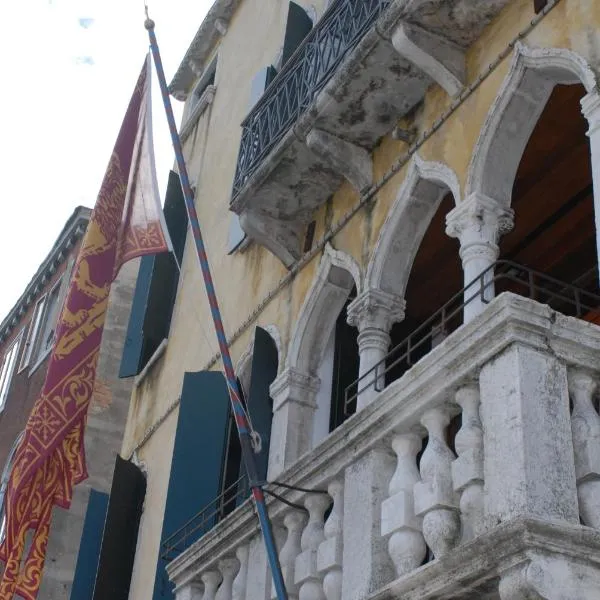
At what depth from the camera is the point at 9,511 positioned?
8.18 m

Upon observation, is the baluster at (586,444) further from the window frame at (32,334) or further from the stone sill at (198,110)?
the window frame at (32,334)

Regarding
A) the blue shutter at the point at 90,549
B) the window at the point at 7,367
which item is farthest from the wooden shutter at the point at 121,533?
the window at the point at 7,367

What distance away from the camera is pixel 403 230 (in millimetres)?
7477

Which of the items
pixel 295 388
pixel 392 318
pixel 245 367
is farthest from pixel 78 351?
pixel 392 318

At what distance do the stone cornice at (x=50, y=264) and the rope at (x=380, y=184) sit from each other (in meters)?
8.66

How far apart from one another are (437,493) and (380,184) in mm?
3949

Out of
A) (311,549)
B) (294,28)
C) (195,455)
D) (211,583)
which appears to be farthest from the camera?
(294,28)

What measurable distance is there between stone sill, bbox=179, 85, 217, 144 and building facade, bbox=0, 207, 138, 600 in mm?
3973

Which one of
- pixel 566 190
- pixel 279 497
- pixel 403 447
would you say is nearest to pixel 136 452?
pixel 566 190

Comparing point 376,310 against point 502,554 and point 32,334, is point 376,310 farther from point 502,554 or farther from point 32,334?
point 32,334

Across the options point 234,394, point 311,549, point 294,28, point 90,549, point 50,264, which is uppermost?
point 50,264

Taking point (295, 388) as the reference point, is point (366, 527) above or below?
below

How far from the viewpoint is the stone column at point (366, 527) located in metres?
4.46

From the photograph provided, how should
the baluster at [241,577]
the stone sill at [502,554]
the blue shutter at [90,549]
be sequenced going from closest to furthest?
the stone sill at [502,554], the baluster at [241,577], the blue shutter at [90,549]
